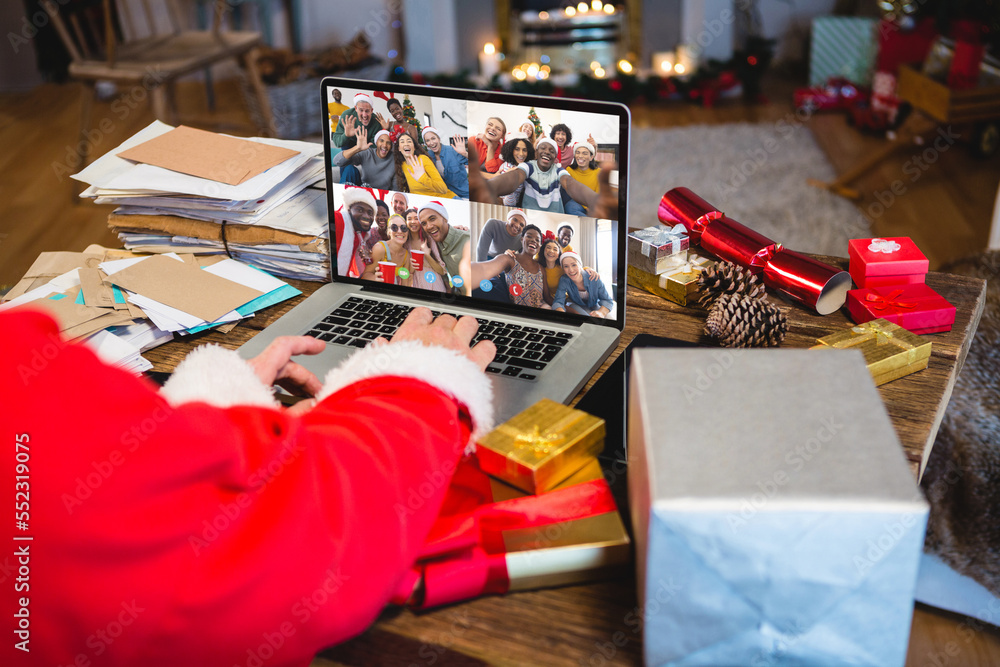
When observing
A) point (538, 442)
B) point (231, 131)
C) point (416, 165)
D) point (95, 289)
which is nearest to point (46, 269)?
point (95, 289)

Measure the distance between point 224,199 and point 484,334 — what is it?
0.43m

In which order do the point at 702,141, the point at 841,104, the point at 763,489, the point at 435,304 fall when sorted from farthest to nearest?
the point at 841,104 < the point at 702,141 < the point at 435,304 < the point at 763,489

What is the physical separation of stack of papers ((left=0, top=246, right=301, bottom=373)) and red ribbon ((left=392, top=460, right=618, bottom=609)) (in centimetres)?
47

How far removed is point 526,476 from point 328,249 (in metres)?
0.53

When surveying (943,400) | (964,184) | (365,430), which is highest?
(365,430)

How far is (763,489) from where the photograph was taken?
54 cm

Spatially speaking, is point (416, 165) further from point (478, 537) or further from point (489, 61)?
point (489, 61)

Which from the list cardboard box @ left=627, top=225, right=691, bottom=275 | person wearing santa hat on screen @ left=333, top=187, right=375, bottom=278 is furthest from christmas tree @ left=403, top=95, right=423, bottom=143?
cardboard box @ left=627, top=225, right=691, bottom=275

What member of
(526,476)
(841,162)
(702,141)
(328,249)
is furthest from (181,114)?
(526,476)

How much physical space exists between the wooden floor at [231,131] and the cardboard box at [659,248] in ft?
5.75

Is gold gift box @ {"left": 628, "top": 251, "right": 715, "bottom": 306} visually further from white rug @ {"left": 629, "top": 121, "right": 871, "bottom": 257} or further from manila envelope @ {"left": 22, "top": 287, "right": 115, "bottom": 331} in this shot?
white rug @ {"left": 629, "top": 121, "right": 871, "bottom": 257}

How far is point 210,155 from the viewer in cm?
121

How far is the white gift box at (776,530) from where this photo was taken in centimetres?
53

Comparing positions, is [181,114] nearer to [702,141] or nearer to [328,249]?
[702,141]
